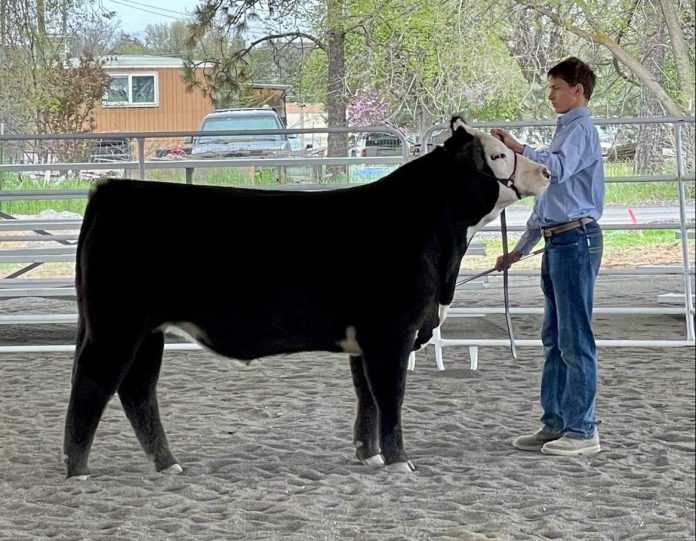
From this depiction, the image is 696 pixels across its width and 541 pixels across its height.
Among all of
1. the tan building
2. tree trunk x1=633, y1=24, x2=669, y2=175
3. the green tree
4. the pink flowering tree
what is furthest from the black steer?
the tan building

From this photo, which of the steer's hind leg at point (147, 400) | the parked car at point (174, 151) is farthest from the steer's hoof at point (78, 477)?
the parked car at point (174, 151)

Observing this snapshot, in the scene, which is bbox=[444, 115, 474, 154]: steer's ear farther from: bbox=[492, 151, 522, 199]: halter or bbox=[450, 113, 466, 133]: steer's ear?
bbox=[492, 151, 522, 199]: halter

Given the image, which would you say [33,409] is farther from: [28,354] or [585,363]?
[585,363]

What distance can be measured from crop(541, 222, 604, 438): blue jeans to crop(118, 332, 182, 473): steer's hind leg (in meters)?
1.73

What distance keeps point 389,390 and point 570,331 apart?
0.87 meters

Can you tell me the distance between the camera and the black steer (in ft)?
14.8

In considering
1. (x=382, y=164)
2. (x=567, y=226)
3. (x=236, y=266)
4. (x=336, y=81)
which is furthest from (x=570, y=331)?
(x=336, y=81)

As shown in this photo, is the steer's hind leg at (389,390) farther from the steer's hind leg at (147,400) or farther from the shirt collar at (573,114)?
the shirt collar at (573,114)

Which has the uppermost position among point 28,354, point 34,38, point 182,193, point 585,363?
point 34,38

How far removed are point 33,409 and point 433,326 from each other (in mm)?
2601

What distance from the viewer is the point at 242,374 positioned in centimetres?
715

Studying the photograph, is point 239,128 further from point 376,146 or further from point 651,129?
point 651,129

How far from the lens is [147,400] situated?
4773mm

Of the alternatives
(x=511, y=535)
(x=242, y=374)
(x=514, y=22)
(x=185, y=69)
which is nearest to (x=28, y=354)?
(x=242, y=374)
